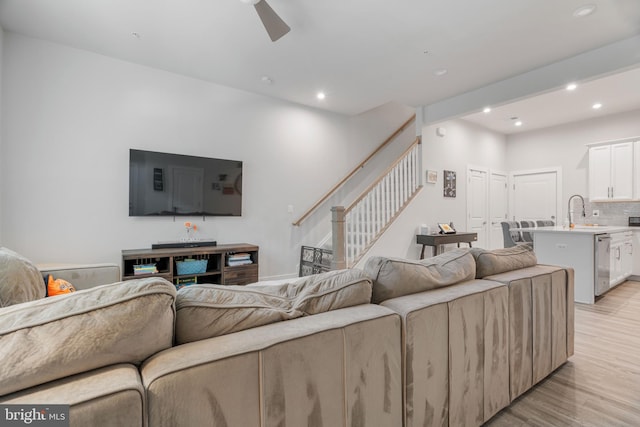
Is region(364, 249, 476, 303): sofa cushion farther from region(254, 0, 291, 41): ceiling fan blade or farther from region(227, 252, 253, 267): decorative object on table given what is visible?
region(227, 252, 253, 267): decorative object on table

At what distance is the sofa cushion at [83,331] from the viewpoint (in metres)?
0.66

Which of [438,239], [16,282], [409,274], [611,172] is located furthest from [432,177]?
[16,282]

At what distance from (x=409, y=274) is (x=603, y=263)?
4.08 m

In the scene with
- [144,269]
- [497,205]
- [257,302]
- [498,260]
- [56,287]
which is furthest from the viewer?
[497,205]

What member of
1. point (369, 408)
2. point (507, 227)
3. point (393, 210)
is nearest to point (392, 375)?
point (369, 408)

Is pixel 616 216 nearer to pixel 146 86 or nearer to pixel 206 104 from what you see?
pixel 206 104

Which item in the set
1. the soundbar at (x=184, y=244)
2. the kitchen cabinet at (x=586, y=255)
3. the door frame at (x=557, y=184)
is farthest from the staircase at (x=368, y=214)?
the door frame at (x=557, y=184)

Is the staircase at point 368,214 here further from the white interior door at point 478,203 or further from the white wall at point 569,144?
the white wall at point 569,144

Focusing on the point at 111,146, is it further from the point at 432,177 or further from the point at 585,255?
the point at 585,255

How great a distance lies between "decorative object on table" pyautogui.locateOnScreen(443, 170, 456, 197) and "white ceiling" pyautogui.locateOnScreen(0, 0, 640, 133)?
174 cm

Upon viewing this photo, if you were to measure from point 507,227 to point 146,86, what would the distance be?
19.1 ft

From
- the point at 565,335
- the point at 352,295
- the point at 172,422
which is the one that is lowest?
the point at 565,335

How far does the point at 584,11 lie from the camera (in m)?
2.71

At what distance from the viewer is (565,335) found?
2.18m
